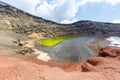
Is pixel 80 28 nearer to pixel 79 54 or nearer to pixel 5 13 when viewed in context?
pixel 5 13

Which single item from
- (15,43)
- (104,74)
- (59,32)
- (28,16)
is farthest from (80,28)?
(104,74)

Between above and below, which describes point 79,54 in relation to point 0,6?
below

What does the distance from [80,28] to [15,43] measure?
78.5 metres

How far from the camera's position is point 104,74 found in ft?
44.8

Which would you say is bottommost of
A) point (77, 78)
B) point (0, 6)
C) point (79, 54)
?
point (79, 54)

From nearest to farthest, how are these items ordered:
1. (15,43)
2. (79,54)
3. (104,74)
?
1. (104,74)
2. (79,54)
3. (15,43)

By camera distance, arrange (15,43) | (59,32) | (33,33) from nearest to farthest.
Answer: (15,43)
(33,33)
(59,32)

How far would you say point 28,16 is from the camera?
399ft

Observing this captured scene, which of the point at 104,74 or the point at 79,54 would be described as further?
the point at 79,54

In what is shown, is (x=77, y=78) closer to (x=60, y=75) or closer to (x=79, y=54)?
(x=60, y=75)

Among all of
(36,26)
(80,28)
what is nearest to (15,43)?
(36,26)

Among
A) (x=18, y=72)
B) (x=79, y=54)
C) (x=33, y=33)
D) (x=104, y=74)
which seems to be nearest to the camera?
(x=18, y=72)

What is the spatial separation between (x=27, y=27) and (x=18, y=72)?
98272mm

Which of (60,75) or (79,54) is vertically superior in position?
(60,75)
